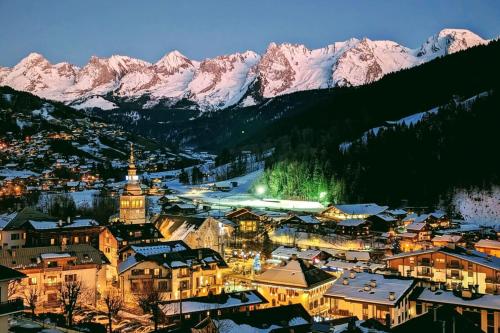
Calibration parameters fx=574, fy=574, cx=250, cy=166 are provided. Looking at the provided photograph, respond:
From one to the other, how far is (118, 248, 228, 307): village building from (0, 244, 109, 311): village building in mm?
2904

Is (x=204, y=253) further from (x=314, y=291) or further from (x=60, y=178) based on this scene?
(x=60, y=178)

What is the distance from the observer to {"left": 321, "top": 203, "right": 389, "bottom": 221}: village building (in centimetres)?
9144

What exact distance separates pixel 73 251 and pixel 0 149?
517 feet

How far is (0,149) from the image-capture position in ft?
629

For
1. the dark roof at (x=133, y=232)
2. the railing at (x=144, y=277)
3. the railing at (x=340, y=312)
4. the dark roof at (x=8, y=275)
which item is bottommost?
the railing at (x=340, y=312)

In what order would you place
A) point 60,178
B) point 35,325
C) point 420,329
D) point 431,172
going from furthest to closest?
point 60,178
point 431,172
point 35,325
point 420,329

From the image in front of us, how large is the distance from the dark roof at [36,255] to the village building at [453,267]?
90.0 ft

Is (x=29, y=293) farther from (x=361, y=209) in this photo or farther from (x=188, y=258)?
(x=361, y=209)

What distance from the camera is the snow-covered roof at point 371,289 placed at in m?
38.5

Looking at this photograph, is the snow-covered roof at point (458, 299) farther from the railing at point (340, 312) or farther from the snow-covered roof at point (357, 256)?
the snow-covered roof at point (357, 256)

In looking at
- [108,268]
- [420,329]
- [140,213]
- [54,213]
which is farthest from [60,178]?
[420,329]

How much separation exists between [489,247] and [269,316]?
121 feet

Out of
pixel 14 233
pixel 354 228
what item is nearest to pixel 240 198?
pixel 354 228

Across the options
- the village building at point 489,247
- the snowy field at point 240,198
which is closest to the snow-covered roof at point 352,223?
the snowy field at point 240,198
